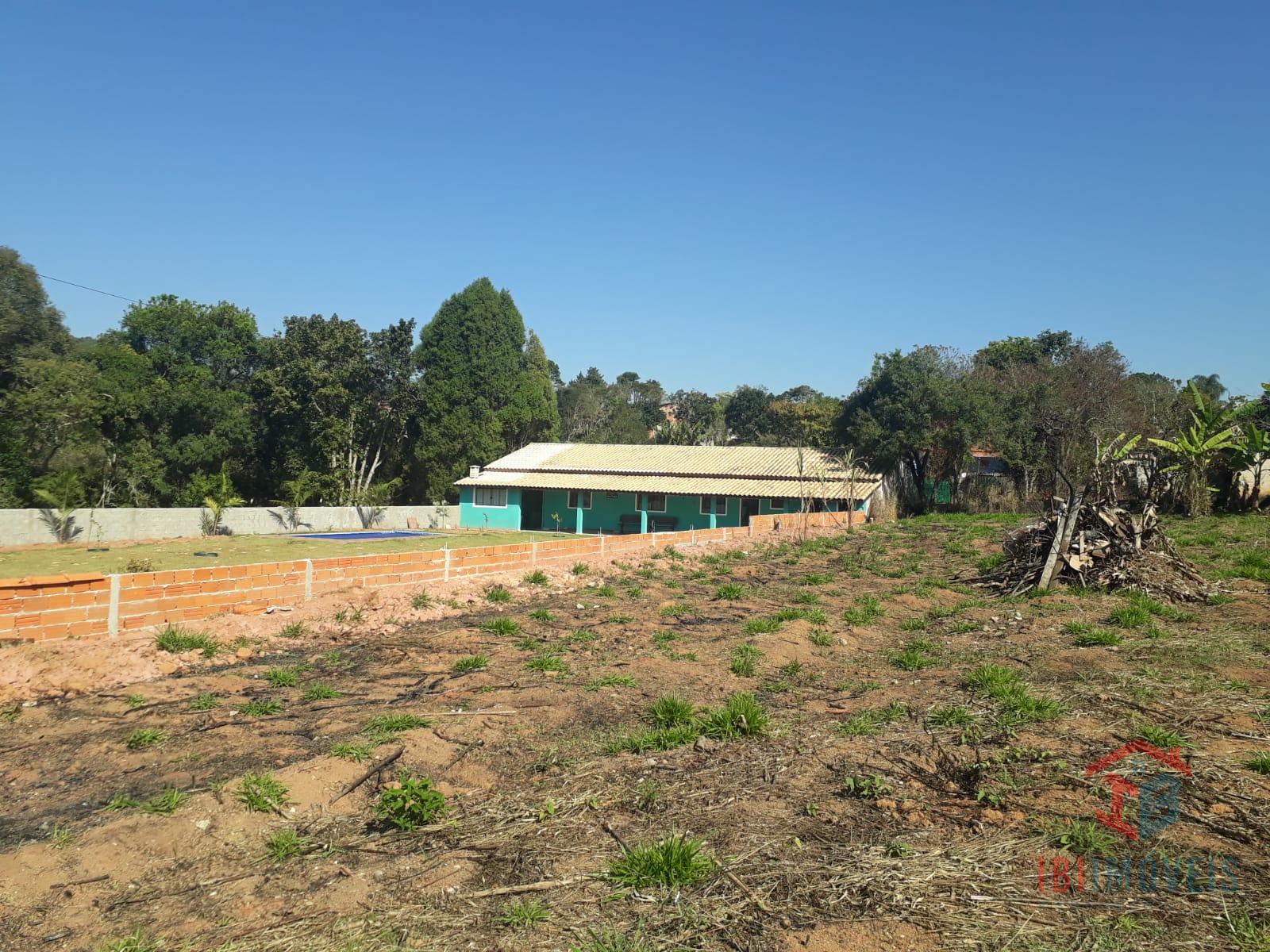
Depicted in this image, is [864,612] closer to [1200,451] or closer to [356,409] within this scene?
[1200,451]

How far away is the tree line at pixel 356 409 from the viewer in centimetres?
3734

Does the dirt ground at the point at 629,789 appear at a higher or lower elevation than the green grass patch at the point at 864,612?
lower

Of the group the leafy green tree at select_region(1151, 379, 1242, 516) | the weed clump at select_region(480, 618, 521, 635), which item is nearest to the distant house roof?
the leafy green tree at select_region(1151, 379, 1242, 516)

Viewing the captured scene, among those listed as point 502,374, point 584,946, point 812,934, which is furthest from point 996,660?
point 502,374

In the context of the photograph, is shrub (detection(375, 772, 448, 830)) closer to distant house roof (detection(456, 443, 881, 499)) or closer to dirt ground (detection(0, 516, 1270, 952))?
dirt ground (detection(0, 516, 1270, 952))

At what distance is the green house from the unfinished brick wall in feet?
75.5

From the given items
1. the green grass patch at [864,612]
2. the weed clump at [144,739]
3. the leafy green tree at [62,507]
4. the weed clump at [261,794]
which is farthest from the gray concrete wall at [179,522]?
the green grass patch at [864,612]

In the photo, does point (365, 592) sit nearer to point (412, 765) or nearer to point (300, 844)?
point (412, 765)

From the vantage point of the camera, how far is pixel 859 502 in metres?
36.8

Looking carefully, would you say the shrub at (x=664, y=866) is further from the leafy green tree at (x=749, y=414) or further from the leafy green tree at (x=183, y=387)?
the leafy green tree at (x=749, y=414)

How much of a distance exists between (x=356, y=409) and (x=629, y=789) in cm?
4566

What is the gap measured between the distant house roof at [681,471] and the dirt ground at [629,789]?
27523 millimetres

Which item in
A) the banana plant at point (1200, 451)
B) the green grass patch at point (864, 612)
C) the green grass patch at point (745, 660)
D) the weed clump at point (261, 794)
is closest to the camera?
the weed clump at point (261, 794)

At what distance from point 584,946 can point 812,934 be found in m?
1.07
